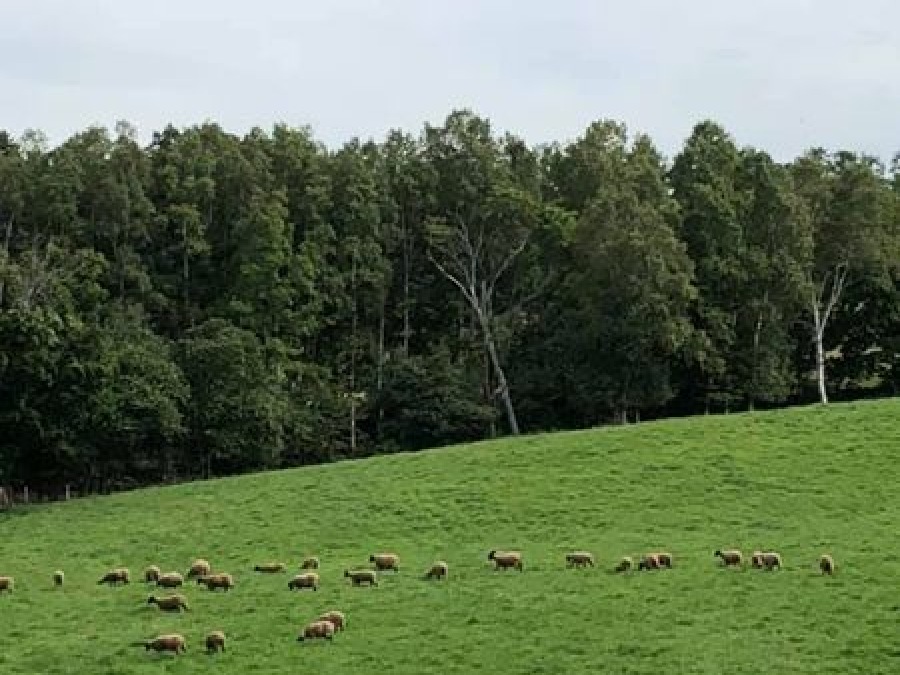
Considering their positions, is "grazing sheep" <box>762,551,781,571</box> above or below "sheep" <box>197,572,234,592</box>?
below

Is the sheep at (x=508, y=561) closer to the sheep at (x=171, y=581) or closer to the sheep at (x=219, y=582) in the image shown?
the sheep at (x=219, y=582)

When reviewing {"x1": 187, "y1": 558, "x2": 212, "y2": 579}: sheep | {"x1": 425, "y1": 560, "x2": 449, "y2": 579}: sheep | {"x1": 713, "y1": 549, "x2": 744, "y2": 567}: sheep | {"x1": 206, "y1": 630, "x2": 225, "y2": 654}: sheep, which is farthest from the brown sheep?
{"x1": 713, "y1": 549, "x2": 744, "y2": 567}: sheep

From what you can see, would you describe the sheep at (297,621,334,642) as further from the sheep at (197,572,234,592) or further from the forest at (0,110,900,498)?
the forest at (0,110,900,498)

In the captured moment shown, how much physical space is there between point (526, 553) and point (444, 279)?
4486 centimetres

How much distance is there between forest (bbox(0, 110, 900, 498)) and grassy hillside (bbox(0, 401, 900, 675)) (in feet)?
42.6

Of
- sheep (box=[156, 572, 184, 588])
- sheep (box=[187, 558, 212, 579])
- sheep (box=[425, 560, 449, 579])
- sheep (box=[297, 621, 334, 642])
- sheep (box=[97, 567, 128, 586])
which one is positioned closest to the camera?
sheep (box=[297, 621, 334, 642])

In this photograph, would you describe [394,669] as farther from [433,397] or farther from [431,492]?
[433,397]

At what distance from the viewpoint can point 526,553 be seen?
3672cm

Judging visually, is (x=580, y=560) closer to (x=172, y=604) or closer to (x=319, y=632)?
(x=319, y=632)

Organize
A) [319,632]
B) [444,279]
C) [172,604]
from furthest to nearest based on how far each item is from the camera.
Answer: [444,279] < [172,604] < [319,632]

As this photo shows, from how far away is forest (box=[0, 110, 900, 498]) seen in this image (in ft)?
220

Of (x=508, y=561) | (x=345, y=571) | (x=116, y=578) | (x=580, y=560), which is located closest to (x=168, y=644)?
(x=345, y=571)

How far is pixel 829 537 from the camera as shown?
3684cm

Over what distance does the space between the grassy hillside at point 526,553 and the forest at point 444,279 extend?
13.0 metres
